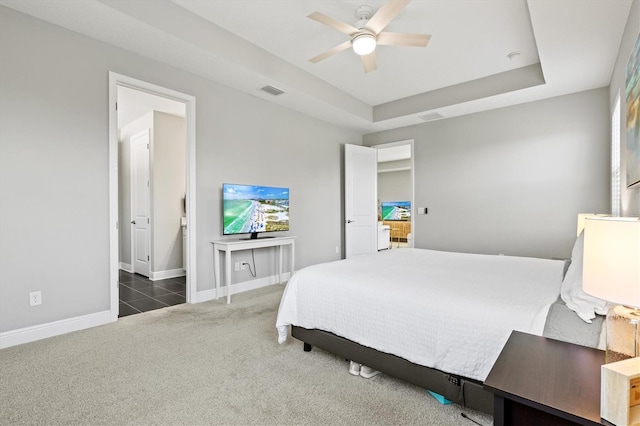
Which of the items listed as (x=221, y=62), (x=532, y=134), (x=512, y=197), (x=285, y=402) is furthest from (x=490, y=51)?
(x=285, y=402)

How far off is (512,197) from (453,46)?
7.63 feet

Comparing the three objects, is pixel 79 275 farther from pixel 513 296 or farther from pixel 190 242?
pixel 513 296

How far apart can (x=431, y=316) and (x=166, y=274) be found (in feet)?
15.1

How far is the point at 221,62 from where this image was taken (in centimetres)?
339

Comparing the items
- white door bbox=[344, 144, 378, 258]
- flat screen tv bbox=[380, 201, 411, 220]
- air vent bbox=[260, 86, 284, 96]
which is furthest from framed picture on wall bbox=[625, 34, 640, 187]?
flat screen tv bbox=[380, 201, 411, 220]

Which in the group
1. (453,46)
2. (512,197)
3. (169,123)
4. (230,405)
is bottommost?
(230,405)

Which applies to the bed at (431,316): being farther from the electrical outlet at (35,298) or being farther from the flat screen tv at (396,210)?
the flat screen tv at (396,210)

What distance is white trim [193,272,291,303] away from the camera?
3836 mm

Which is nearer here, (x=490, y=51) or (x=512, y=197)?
(x=490, y=51)

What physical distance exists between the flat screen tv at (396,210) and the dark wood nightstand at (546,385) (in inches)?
372

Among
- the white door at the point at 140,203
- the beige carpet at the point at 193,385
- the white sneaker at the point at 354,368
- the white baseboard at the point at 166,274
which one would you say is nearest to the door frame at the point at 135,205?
the white door at the point at 140,203

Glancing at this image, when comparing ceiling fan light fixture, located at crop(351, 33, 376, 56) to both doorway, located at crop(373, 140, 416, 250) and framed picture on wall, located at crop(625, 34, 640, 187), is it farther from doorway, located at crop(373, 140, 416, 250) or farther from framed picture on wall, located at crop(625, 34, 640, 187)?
doorway, located at crop(373, 140, 416, 250)

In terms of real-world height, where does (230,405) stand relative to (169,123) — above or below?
below

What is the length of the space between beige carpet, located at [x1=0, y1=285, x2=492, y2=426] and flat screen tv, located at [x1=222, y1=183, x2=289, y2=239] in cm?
148
